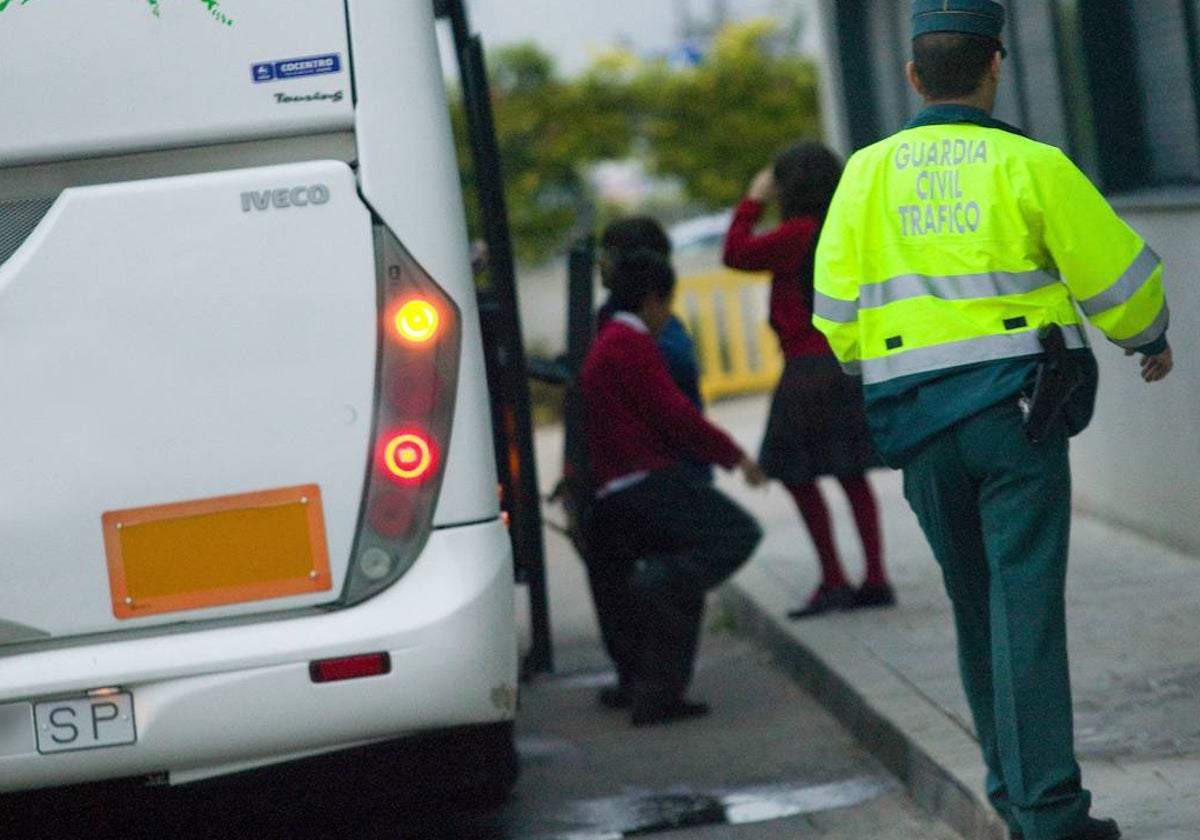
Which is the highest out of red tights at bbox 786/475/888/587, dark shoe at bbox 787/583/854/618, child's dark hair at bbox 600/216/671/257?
child's dark hair at bbox 600/216/671/257

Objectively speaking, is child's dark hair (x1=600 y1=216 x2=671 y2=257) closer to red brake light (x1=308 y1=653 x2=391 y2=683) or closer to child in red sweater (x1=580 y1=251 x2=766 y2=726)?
child in red sweater (x1=580 y1=251 x2=766 y2=726)

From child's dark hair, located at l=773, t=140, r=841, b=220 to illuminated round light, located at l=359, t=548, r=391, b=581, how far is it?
10.4 ft

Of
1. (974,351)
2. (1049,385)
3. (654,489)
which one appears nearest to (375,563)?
(974,351)

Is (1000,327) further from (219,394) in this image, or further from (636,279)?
(636,279)

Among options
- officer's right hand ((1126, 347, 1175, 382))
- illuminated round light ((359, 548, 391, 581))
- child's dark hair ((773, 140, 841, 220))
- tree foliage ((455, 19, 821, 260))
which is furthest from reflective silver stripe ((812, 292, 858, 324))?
tree foliage ((455, 19, 821, 260))

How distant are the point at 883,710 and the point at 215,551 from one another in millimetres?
2259

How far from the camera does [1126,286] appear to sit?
3945 mm

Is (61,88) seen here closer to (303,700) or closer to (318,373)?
(318,373)

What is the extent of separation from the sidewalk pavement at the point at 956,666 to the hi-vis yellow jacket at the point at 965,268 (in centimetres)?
101

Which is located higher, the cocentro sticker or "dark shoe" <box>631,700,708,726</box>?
the cocentro sticker

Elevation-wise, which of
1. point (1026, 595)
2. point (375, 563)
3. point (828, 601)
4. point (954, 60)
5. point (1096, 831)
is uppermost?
point (954, 60)

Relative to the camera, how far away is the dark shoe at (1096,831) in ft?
13.3

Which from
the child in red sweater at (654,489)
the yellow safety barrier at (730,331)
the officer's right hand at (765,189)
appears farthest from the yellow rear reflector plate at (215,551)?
the yellow safety barrier at (730,331)

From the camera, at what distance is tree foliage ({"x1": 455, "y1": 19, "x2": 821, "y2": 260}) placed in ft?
83.9
